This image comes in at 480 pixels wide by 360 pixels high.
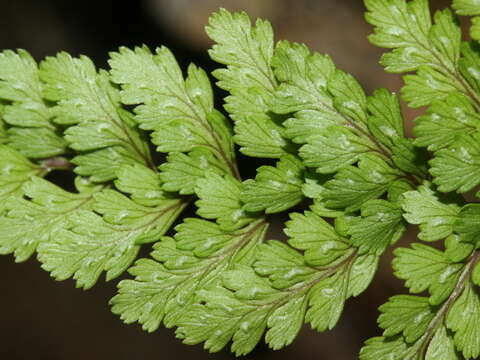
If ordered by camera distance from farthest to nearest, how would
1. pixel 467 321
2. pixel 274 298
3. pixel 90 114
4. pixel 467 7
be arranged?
pixel 90 114 < pixel 274 298 < pixel 467 321 < pixel 467 7

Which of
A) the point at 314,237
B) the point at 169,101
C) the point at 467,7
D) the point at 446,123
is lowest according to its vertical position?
the point at 314,237

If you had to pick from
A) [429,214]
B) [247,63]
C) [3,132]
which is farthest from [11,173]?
[429,214]

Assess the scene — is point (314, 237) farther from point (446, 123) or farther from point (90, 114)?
point (90, 114)

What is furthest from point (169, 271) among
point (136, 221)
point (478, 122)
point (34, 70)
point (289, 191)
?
point (478, 122)

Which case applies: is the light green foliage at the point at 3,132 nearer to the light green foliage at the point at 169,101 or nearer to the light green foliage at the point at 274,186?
the light green foliage at the point at 169,101

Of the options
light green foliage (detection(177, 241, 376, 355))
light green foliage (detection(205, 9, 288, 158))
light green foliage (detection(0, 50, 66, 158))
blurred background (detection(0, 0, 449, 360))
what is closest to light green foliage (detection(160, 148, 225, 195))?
light green foliage (detection(205, 9, 288, 158))

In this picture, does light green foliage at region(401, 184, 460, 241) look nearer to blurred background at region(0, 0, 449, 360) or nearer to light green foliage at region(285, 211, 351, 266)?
light green foliage at region(285, 211, 351, 266)
